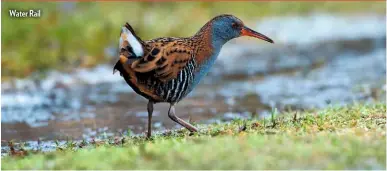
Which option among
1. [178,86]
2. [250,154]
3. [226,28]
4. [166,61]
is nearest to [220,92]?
[226,28]

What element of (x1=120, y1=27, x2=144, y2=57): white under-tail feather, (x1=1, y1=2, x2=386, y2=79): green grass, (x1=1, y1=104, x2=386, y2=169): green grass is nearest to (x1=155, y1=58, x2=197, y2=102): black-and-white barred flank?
(x1=120, y1=27, x2=144, y2=57): white under-tail feather

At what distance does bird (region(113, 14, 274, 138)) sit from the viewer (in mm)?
6914

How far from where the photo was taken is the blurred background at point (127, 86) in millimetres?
11117

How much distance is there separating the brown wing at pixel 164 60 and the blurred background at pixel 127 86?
251cm

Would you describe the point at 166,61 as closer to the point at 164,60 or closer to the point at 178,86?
the point at 164,60

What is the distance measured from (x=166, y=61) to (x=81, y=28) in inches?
410

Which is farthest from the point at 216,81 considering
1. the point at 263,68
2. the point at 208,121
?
the point at 208,121

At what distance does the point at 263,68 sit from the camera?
55.0 ft

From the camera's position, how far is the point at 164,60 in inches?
279

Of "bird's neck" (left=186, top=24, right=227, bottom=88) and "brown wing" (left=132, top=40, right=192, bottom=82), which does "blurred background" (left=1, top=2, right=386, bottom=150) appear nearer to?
"bird's neck" (left=186, top=24, right=227, bottom=88)

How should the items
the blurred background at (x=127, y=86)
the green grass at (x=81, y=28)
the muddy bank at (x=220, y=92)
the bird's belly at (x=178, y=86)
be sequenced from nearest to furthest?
the bird's belly at (x=178, y=86) → the muddy bank at (x=220, y=92) → the blurred background at (x=127, y=86) → the green grass at (x=81, y=28)

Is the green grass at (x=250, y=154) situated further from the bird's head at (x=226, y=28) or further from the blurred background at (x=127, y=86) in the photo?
the blurred background at (x=127, y=86)

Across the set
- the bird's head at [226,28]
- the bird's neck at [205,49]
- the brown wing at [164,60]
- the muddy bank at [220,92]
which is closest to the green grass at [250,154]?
the brown wing at [164,60]

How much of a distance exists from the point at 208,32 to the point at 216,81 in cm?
732
